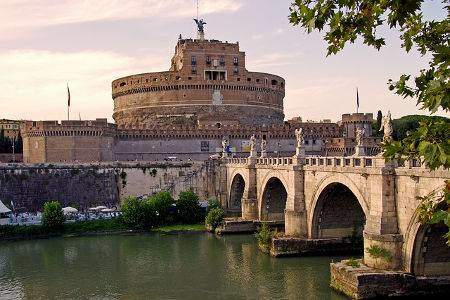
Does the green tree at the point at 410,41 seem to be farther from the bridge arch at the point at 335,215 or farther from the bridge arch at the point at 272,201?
the bridge arch at the point at 272,201

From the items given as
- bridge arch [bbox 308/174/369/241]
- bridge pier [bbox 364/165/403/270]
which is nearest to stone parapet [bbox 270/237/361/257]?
bridge arch [bbox 308/174/369/241]

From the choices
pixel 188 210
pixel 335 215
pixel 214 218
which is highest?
pixel 335 215

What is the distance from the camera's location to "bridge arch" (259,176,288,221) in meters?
34.2

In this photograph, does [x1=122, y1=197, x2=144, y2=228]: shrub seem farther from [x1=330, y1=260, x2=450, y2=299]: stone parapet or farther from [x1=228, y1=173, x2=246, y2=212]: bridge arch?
[x1=330, y1=260, x2=450, y2=299]: stone parapet

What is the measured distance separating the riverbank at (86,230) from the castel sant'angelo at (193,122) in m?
13.7

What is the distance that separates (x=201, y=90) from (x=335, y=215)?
3693 cm

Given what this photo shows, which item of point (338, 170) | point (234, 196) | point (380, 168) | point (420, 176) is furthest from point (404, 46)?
point (234, 196)

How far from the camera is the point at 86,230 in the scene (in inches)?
1398

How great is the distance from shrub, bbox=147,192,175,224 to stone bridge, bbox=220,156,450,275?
18.0 ft

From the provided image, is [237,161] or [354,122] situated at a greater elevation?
[354,122]

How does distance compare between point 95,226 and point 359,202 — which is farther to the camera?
point 95,226

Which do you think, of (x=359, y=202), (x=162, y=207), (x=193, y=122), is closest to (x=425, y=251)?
(x=359, y=202)

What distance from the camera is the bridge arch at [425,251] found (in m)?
16.9

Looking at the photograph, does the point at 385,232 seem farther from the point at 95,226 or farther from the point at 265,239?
the point at 95,226
